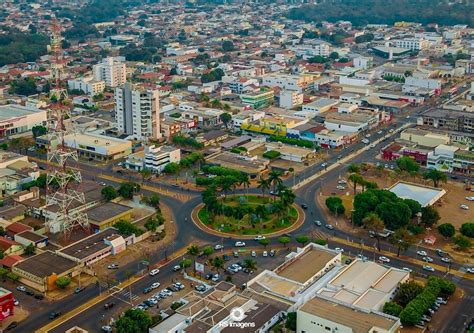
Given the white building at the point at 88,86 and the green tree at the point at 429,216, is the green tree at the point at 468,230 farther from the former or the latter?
the white building at the point at 88,86

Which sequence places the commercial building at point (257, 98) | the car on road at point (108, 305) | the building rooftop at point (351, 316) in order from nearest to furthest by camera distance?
1. the building rooftop at point (351, 316)
2. the car on road at point (108, 305)
3. the commercial building at point (257, 98)

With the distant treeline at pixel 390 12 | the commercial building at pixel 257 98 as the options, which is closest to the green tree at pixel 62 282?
the commercial building at pixel 257 98

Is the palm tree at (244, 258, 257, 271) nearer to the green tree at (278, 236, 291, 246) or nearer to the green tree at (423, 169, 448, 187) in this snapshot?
the green tree at (278, 236, 291, 246)

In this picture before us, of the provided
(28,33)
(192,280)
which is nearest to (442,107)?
(192,280)

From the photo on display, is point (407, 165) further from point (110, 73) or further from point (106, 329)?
point (110, 73)

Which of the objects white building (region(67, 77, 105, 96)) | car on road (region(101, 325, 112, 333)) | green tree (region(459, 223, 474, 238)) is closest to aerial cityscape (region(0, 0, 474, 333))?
green tree (region(459, 223, 474, 238))

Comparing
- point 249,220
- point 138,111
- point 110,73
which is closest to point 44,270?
point 249,220

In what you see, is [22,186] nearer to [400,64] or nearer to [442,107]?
[442,107]
